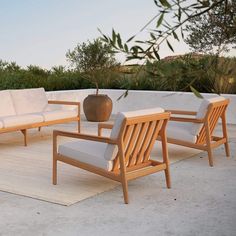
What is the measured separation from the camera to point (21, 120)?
6.67 metres

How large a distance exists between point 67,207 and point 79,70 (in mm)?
8189

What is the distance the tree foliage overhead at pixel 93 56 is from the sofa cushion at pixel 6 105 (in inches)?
163

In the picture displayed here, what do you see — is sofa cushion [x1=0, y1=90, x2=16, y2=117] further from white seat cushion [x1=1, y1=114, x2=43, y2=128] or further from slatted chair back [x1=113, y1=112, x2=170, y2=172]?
slatted chair back [x1=113, y1=112, x2=170, y2=172]

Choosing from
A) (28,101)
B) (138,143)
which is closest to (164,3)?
(138,143)

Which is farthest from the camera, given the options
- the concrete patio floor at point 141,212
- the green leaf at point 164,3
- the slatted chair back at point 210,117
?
the slatted chair back at point 210,117

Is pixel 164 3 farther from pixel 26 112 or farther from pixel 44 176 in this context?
pixel 26 112

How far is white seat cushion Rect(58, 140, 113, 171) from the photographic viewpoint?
4172 mm

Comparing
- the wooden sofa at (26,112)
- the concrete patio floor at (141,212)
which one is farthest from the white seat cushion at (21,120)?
the concrete patio floor at (141,212)

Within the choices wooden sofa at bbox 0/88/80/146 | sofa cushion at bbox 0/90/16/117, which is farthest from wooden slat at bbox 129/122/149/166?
sofa cushion at bbox 0/90/16/117

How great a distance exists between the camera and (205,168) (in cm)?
531

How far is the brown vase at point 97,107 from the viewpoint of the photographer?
9.46 m

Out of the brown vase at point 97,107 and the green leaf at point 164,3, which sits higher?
the green leaf at point 164,3

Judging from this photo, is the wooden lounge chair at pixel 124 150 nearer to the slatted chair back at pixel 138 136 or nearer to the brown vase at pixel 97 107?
the slatted chair back at pixel 138 136

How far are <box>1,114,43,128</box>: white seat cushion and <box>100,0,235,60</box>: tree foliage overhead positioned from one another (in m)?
5.44
